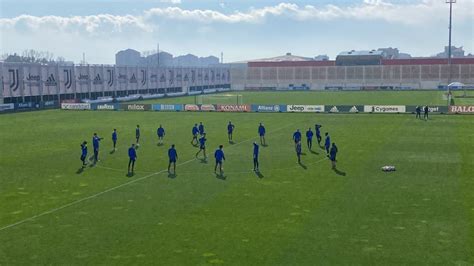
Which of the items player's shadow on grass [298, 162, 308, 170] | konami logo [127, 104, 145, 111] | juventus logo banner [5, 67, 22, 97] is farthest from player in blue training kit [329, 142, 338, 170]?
juventus logo banner [5, 67, 22, 97]

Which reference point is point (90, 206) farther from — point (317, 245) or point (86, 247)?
point (317, 245)

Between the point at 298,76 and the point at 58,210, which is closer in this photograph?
the point at 58,210

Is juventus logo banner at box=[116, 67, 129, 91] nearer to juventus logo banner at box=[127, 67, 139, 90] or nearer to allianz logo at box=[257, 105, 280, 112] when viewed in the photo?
juventus logo banner at box=[127, 67, 139, 90]

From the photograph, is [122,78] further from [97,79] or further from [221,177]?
[221,177]

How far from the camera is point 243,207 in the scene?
66.8 feet

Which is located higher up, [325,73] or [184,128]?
[325,73]

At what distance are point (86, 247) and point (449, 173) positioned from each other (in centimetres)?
1855

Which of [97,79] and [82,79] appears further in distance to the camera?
[97,79]

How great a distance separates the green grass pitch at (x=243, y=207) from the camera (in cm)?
1530

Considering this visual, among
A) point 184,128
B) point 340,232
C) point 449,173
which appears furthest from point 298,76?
point 340,232

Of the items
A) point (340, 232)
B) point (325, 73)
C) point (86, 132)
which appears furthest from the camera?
point (325, 73)

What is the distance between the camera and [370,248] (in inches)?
610

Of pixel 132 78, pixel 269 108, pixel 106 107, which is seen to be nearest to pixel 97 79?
pixel 132 78

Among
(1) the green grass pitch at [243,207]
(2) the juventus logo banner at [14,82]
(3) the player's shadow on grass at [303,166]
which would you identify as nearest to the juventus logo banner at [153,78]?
(2) the juventus logo banner at [14,82]
